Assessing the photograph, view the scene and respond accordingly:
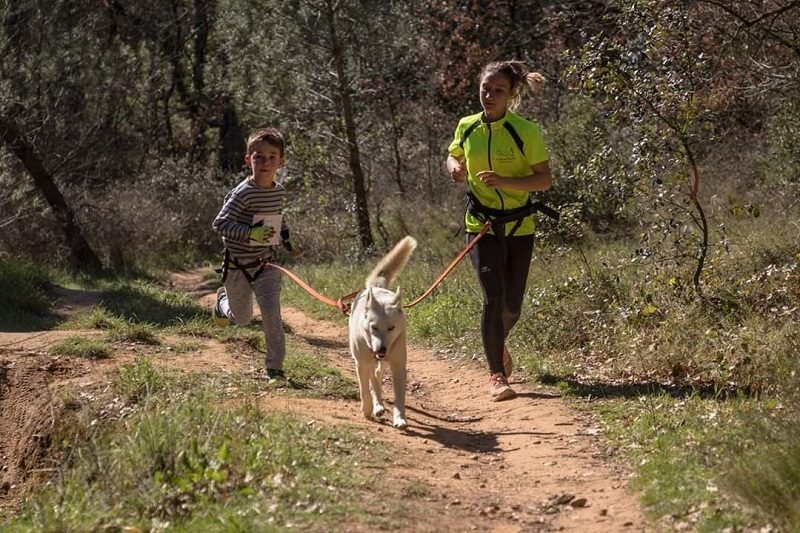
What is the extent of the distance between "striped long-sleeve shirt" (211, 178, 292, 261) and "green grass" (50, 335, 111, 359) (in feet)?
5.40

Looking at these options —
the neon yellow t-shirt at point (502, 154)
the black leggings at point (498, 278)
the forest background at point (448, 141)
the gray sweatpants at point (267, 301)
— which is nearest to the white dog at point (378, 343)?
the black leggings at point (498, 278)

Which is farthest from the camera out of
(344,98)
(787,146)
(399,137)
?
(399,137)

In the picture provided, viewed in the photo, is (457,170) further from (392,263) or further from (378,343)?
(378,343)

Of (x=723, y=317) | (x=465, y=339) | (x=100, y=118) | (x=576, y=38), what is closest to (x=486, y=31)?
(x=576, y=38)

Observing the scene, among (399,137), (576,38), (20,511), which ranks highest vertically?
(576,38)

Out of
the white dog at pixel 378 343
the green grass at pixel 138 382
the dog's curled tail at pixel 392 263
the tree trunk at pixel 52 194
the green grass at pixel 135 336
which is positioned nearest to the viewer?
the white dog at pixel 378 343

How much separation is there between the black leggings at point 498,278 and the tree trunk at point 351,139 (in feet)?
33.3

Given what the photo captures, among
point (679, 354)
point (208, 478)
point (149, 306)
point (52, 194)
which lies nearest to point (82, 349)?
point (208, 478)

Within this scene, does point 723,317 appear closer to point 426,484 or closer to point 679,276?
point 679,276

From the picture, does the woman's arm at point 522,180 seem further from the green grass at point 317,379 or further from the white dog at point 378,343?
the green grass at point 317,379

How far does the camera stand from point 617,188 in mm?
10070

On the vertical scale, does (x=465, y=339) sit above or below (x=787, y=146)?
below

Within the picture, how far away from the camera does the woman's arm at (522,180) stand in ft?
25.1

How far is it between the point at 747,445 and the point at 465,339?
5349 millimetres
